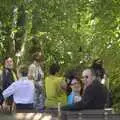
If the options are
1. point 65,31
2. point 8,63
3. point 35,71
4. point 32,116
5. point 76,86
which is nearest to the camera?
point 32,116

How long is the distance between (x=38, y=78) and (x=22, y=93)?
1.41m

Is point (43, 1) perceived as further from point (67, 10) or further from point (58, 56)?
point (58, 56)

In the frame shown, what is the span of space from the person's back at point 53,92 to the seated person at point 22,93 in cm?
54

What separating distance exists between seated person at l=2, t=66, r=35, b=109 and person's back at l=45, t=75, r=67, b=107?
54cm

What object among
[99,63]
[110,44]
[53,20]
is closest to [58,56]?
[53,20]

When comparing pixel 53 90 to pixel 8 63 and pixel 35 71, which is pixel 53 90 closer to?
pixel 35 71

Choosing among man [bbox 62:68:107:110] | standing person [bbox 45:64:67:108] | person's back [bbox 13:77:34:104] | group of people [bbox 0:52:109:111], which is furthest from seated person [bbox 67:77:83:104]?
man [bbox 62:68:107:110]

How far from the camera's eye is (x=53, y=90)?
427 inches

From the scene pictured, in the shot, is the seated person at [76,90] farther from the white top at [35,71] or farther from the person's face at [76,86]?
the white top at [35,71]

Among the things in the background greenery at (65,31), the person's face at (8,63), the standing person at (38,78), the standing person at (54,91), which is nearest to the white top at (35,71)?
the standing person at (38,78)

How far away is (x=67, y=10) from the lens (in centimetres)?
1698

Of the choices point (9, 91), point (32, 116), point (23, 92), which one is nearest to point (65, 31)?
point (23, 92)

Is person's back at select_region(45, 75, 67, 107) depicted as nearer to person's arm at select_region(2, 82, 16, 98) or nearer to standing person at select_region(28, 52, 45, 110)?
standing person at select_region(28, 52, 45, 110)

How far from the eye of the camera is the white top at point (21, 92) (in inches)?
400
